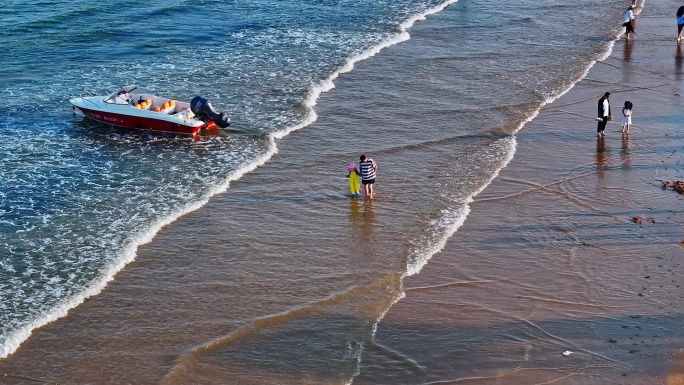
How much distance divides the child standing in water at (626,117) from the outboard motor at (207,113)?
31.9 feet

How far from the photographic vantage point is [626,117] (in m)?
21.8

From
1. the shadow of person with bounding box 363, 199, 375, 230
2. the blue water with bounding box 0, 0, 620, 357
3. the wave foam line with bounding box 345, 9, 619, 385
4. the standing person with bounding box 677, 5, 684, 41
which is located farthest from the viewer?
the standing person with bounding box 677, 5, 684, 41

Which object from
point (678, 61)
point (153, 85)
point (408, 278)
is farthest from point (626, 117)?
point (153, 85)

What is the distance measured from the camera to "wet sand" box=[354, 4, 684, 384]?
1284 cm

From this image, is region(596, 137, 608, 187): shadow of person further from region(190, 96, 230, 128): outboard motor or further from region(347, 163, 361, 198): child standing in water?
region(190, 96, 230, 128): outboard motor

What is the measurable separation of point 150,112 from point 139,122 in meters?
0.55

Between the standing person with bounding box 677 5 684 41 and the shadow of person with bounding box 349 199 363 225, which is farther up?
the standing person with bounding box 677 5 684 41

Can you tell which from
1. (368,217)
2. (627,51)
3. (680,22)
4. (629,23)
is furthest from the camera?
(629,23)

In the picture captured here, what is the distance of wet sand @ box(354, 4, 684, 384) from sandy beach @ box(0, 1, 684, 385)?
1.4 inches

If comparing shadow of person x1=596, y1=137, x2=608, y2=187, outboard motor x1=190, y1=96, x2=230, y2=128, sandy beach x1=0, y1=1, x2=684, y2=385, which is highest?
outboard motor x1=190, y1=96, x2=230, y2=128

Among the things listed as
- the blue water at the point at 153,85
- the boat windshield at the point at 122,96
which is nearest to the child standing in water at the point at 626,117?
the blue water at the point at 153,85

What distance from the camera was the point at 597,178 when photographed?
19.5 m

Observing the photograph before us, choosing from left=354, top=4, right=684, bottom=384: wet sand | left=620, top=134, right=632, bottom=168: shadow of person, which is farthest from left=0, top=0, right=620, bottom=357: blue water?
left=354, top=4, right=684, bottom=384: wet sand

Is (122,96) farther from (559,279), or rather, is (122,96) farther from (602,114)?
(559,279)
